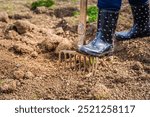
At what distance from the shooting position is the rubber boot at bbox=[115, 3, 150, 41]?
5770 mm

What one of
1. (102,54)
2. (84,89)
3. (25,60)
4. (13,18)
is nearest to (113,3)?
(102,54)

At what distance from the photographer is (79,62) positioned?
219 inches

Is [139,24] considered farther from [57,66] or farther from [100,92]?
[100,92]

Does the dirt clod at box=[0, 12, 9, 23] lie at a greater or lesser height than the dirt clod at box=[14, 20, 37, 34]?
lesser

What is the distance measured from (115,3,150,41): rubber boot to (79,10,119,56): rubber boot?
20.4 inches

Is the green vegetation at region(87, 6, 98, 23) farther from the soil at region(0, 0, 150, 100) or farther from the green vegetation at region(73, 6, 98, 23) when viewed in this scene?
the soil at region(0, 0, 150, 100)

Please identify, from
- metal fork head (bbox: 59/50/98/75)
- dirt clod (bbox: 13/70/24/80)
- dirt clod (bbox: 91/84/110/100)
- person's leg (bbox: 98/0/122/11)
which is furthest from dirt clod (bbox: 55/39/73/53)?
dirt clod (bbox: 91/84/110/100)

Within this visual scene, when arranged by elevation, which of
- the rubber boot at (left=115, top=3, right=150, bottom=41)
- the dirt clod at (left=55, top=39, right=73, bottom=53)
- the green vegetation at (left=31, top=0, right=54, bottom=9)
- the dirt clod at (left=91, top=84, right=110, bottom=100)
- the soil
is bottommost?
the green vegetation at (left=31, top=0, right=54, bottom=9)

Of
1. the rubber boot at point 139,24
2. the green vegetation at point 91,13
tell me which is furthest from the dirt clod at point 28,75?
the green vegetation at point 91,13

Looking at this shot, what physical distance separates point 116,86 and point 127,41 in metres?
1.12

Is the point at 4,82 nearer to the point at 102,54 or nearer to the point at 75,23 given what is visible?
the point at 102,54

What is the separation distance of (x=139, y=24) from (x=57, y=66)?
100 cm

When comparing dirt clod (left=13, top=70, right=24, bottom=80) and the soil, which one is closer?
the soil

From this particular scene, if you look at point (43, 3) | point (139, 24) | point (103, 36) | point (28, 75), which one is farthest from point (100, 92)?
point (43, 3)
